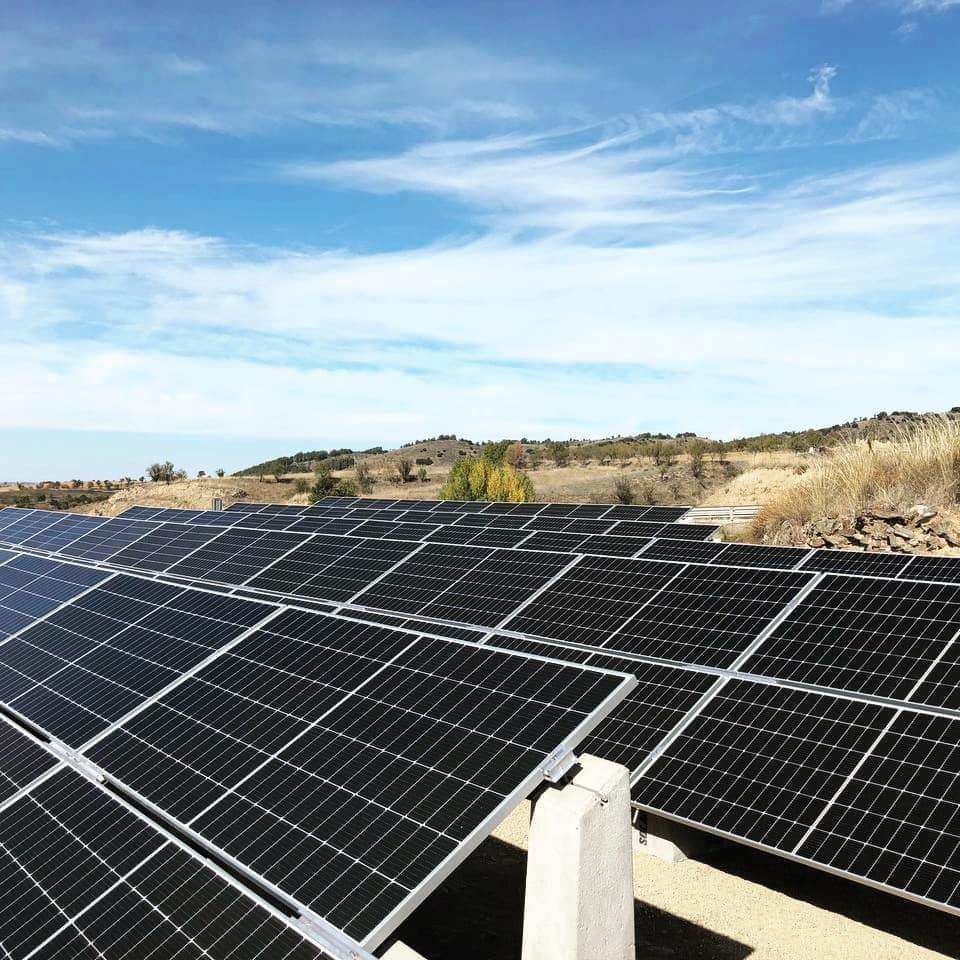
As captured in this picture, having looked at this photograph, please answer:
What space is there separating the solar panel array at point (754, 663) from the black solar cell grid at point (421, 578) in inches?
2.2

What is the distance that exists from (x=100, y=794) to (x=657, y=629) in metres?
9.07

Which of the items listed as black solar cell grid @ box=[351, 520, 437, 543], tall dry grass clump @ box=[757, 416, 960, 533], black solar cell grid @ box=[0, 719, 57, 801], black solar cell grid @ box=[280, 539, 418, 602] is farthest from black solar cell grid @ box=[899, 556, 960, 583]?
black solar cell grid @ box=[0, 719, 57, 801]

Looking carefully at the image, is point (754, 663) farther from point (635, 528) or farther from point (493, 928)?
point (635, 528)

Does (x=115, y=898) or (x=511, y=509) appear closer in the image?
(x=115, y=898)

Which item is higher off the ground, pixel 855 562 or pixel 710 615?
pixel 710 615

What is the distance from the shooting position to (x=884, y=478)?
26422mm

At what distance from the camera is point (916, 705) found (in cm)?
1084

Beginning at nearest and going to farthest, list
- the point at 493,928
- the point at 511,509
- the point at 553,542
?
the point at 493,928 < the point at 553,542 < the point at 511,509

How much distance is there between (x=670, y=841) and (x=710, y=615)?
377 cm

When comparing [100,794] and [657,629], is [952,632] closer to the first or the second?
[657,629]

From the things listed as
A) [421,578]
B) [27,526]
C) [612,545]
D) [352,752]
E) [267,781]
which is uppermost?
[27,526]

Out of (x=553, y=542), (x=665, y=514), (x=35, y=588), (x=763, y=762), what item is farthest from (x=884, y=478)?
(x=35, y=588)

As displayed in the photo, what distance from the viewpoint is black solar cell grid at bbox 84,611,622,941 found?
21.4ft

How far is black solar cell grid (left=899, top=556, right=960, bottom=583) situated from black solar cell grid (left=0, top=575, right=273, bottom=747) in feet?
38.0
